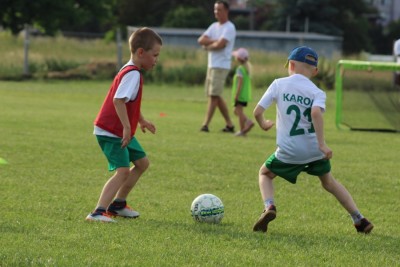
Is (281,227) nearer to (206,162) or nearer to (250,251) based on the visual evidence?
(250,251)

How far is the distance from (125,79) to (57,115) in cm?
1010

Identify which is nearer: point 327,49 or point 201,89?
point 201,89

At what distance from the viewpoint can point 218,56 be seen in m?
14.2

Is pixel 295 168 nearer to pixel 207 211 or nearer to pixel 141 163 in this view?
pixel 207 211

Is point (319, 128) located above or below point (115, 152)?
above

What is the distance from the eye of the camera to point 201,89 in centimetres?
2877

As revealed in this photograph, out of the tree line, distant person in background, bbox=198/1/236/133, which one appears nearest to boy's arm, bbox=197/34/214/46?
distant person in background, bbox=198/1/236/133

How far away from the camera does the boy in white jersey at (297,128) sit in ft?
20.3

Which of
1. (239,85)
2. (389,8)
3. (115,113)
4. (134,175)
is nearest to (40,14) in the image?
(239,85)

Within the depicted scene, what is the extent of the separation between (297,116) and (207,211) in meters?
1.00

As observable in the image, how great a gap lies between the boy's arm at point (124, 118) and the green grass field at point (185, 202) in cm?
62

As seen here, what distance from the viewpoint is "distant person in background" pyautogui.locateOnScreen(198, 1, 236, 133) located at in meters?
13.9

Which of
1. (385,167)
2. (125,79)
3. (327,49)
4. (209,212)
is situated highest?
(125,79)

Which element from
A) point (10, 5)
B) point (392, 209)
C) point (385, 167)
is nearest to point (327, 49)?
point (10, 5)
